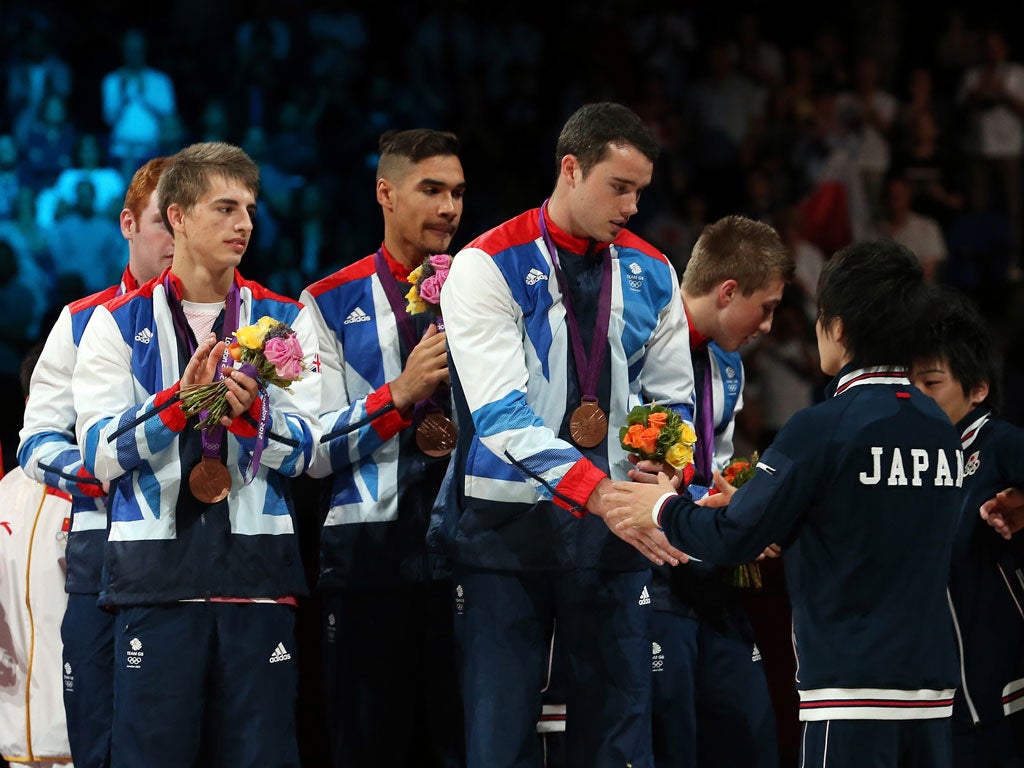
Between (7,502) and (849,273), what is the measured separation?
10.1ft

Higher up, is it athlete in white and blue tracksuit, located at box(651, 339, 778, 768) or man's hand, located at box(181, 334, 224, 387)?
man's hand, located at box(181, 334, 224, 387)

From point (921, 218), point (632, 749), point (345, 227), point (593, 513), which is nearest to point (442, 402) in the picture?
point (593, 513)

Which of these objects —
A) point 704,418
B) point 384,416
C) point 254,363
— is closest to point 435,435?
point 384,416

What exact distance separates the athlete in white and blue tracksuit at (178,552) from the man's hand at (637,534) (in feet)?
3.00

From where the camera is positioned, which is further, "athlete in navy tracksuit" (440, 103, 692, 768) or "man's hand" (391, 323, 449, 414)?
"man's hand" (391, 323, 449, 414)

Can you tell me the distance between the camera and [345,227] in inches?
402

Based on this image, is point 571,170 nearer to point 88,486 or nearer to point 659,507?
point 659,507

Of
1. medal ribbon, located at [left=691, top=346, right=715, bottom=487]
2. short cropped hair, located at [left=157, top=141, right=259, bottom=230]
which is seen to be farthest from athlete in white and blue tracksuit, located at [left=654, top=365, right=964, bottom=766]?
short cropped hair, located at [left=157, top=141, right=259, bottom=230]

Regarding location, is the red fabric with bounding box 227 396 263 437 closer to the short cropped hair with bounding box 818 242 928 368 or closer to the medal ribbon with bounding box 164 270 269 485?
the medal ribbon with bounding box 164 270 269 485

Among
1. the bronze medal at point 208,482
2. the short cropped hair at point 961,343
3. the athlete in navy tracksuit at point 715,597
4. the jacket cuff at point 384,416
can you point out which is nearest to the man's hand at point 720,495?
the athlete in navy tracksuit at point 715,597

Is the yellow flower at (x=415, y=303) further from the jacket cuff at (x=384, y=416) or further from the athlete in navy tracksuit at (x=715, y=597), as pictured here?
the athlete in navy tracksuit at (x=715, y=597)

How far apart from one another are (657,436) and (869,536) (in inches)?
30.3

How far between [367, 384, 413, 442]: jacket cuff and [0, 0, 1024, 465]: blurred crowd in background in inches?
186

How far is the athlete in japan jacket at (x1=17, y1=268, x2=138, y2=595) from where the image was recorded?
4.75 m
